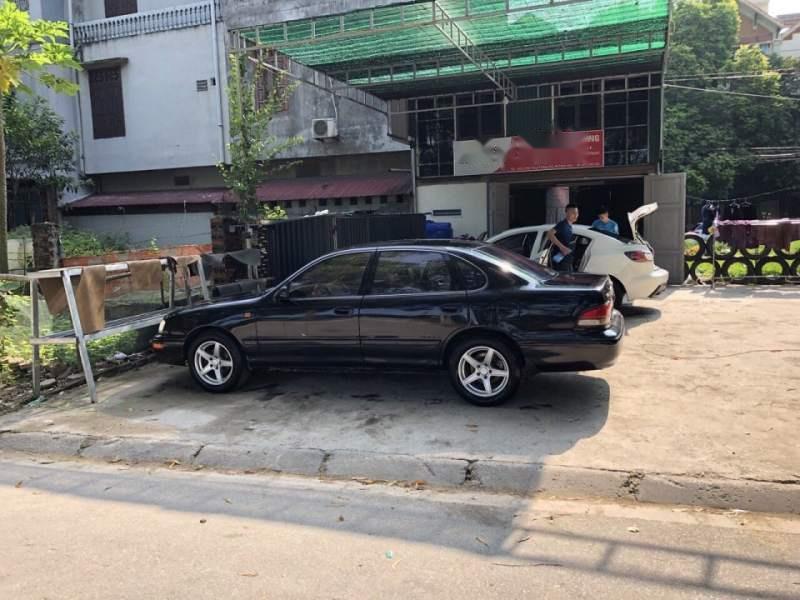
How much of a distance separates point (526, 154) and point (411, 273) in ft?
32.9

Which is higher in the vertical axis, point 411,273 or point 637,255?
point 411,273

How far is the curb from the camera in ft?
14.0

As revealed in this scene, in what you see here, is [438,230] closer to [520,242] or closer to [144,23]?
[520,242]

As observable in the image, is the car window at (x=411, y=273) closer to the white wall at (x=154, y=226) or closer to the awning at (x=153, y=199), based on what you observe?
the awning at (x=153, y=199)

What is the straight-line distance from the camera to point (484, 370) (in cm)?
595

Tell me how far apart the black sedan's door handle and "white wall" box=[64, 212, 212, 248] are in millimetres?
16276

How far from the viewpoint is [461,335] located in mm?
5977

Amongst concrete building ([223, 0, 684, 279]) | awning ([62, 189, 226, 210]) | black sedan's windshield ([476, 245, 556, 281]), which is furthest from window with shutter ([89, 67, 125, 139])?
black sedan's windshield ([476, 245, 556, 281])

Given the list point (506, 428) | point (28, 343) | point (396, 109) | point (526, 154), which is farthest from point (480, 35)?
point (28, 343)

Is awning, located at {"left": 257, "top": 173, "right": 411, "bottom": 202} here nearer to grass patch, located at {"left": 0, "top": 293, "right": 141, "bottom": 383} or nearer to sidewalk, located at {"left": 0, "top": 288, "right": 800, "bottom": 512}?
grass patch, located at {"left": 0, "top": 293, "right": 141, "bottom": 383}

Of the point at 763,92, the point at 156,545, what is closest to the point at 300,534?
the point at 156,545

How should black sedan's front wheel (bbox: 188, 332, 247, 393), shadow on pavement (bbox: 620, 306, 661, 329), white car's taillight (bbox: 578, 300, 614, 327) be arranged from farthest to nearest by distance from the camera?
1. shadow on pavement (bbox: 620, 306, 661, 329)
2. black sedan's front wheel (bbox: 188, 332, 247, 393)
3. white car's taillight (bbox: 578, 300, 614, 327)

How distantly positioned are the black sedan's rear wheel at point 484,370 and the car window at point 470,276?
486mm

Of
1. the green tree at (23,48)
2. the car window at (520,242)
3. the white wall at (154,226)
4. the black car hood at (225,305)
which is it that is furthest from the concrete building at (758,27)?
the black car hood at (225,305)
